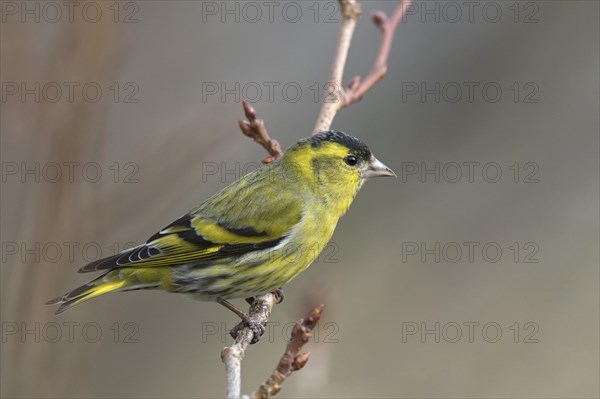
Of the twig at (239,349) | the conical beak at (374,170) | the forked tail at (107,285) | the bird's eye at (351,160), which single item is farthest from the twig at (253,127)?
the forked tail at (107,285)

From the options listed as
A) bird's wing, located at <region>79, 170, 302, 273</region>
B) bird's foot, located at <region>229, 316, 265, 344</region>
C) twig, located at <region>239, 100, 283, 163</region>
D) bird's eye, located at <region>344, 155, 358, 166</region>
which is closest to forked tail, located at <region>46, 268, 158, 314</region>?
bird's wing, located at <region>79, 170, 302, 273</region>

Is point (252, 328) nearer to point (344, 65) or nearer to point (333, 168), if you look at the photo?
point (333, 168)

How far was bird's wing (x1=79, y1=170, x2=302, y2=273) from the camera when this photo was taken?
543cm

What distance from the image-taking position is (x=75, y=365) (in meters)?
3.90

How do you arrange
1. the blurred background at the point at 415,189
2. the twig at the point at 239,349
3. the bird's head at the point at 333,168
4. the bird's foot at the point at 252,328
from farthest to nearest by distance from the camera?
the blurred background at the point at 415,189
the bird's head at the point at 333,168
the bird's foot at the point at 252,328
the twig at the point at 239,349

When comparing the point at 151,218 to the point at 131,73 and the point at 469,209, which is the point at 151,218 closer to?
the point at 131,73

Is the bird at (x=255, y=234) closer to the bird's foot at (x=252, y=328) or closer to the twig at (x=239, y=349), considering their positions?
the twig at (x=239, y=349)

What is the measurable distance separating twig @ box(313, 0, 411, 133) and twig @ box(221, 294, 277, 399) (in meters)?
1.38

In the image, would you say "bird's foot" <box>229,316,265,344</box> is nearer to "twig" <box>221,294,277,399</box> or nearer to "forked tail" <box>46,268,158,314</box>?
"twig" <box>221,294,277,399</box>

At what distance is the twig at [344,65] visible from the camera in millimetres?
5473

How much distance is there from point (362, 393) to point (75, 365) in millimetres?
3944

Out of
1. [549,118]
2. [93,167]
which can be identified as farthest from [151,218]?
[549,118]

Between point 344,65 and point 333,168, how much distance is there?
822 millimetres

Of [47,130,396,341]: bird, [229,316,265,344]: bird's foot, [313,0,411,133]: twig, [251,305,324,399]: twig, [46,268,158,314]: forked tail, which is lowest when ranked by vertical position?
[251,305,324,399]: twig
